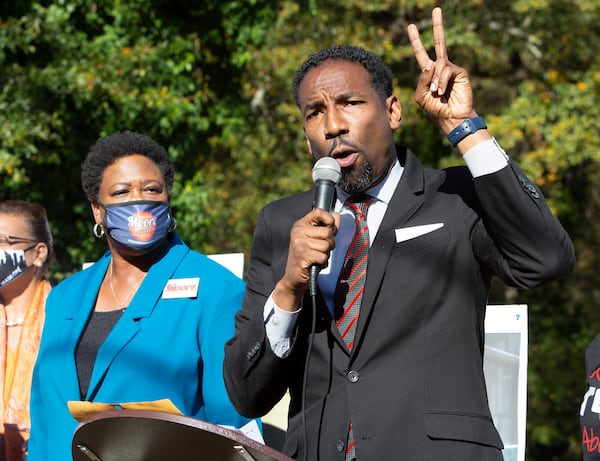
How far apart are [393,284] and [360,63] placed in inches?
30.4

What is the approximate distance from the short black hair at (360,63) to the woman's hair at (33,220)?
2677 mm

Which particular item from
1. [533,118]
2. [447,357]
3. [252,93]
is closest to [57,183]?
[252,93]

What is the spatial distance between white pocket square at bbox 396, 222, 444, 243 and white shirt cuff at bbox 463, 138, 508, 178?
23cm

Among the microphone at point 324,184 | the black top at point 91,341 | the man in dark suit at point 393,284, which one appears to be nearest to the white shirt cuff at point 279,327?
the man in dark suit at point 393,284

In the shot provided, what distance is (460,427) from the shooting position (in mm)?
2680

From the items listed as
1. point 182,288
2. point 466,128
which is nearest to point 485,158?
point 466,128

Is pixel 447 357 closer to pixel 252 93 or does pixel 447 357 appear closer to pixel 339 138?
pixel 339 138

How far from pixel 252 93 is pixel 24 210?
33.7ft

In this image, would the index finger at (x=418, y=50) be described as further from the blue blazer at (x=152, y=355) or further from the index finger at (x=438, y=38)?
the blue blazer at (x=152, y=355)

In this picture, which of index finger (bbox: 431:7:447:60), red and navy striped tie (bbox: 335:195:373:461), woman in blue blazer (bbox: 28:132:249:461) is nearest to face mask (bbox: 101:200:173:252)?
woman in blue blazer (bbox: 28:132:249:461)

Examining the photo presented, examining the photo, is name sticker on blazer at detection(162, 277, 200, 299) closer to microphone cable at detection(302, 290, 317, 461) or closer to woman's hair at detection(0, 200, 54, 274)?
woman's hair at detection(0, 200, 54, 274)

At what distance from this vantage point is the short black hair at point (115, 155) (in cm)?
477

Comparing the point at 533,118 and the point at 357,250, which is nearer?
the point at 357,250

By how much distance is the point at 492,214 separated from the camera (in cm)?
269
